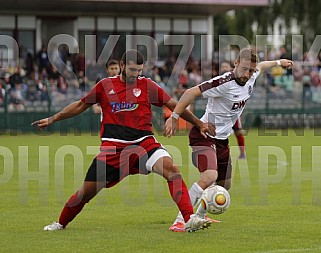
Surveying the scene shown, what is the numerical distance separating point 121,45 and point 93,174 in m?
29.6

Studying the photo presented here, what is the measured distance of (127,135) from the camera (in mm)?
9477

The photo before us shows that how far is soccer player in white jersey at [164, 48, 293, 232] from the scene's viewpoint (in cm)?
975

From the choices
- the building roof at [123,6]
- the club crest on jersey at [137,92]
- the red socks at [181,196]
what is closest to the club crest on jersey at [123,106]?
the club crest on jersey at [137,92]

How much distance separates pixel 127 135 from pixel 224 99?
1.39 meters

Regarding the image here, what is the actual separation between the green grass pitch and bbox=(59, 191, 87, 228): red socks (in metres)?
0.13

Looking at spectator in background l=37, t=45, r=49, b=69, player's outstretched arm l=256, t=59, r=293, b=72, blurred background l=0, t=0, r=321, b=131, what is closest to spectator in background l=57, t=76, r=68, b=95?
blurred background l=0, t=0, r=321, b=131

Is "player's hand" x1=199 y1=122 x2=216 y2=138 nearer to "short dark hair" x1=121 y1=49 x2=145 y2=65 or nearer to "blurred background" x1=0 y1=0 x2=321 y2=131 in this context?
"short dark hair" x1=121 y1=49 x2=145 y2=65

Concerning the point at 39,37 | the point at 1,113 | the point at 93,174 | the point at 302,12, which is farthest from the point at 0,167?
the point at 302,12

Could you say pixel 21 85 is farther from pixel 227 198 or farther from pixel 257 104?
pixel 227 198

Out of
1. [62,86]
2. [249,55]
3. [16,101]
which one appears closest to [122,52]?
[62,86]

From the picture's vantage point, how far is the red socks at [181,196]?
9.25 meters

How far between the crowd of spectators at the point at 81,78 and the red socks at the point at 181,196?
18970mm

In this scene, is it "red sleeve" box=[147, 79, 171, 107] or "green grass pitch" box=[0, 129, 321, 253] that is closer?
"green grass pitch" box=[0, 129, 321, 253]

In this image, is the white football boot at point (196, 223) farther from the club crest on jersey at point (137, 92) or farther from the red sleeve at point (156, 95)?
the club crest on jersey at point (137, 92)
